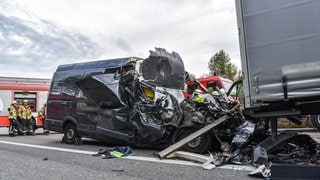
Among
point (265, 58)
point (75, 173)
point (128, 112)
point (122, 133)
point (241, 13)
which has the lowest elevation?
point (75, 173)

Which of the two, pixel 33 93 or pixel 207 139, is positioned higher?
pixel 33 93

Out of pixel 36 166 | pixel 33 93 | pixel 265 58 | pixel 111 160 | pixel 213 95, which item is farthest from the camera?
pixel 33 93

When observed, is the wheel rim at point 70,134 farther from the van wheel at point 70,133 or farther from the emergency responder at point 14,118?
the emergency responder at point 14,118

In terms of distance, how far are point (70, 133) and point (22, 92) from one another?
805 cm

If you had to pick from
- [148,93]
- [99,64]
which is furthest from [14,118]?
[148,93]

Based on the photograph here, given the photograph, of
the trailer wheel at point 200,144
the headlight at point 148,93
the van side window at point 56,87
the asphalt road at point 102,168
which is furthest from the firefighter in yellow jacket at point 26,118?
the trailer wheel at point 200,144

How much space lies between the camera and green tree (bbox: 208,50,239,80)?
39875 millimetres

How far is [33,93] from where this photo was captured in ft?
56.9

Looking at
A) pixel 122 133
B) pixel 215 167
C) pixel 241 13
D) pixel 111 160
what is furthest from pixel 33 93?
pixel 241 13

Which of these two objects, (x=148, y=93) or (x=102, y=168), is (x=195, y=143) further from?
(x=102, y=168)

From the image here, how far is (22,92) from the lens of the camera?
17.0 m

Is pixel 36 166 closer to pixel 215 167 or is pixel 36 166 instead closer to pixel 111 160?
pixel 111 160

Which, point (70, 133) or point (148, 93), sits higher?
point (148, 93)

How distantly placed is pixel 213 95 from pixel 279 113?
10.4ft
